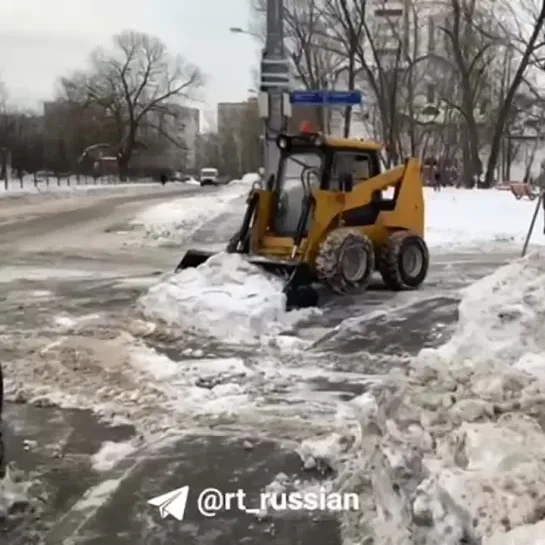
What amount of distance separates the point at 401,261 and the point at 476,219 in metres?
16.1

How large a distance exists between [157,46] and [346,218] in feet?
337

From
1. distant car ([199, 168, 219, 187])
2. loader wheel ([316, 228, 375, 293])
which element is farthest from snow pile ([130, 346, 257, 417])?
distant car ([199, 168, 219, 187])

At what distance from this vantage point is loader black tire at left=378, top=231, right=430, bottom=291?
1405cm

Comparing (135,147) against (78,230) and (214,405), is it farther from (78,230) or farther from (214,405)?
(214,405)

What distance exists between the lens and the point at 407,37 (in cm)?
4909

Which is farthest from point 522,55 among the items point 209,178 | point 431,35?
point 209,178

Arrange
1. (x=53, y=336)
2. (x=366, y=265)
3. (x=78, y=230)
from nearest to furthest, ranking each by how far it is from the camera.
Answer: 1. (x=53, y=336)
2. (x=366, y=265)
3. (x=78, y=230)

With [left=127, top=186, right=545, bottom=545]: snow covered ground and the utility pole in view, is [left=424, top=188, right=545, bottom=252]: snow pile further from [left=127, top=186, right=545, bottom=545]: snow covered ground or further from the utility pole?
[left=127, top=186, right=545, bottom=545]: snow covered ground

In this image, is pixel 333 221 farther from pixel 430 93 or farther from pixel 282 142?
pixel 430 93

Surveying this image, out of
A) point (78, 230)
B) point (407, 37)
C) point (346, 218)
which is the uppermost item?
point (407, 37)

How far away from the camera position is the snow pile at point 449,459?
3.63m

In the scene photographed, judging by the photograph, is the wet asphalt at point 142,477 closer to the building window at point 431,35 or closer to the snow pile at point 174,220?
the snow pile at point 174,220

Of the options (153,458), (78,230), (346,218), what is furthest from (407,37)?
(153,458)

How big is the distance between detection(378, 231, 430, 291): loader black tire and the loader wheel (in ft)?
1.72
